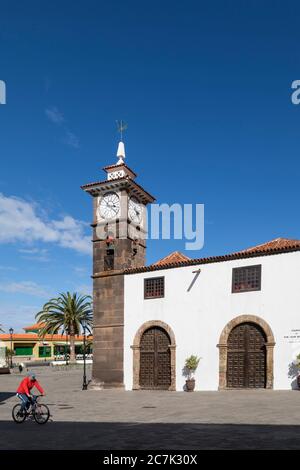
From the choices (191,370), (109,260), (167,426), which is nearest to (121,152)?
(109,260)

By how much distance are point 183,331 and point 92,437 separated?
1582 cm

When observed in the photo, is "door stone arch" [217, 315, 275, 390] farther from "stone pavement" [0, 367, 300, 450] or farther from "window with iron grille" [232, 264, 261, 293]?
"stone pavement" [0, 367, 300, 450]

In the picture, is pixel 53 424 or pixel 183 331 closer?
pixel 53 424

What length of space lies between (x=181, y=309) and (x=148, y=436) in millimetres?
15910

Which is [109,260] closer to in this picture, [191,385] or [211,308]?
[211,308]

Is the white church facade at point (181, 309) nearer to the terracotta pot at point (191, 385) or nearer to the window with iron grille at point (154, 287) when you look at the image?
the window with iron grille at point (154, 287)

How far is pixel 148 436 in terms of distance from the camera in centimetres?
1115

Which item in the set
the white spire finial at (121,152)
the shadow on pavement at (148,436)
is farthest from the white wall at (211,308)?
the shadow on pavement at (148,436)

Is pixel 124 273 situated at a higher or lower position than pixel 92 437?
higher

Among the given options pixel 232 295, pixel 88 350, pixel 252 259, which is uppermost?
pixel 252 259
